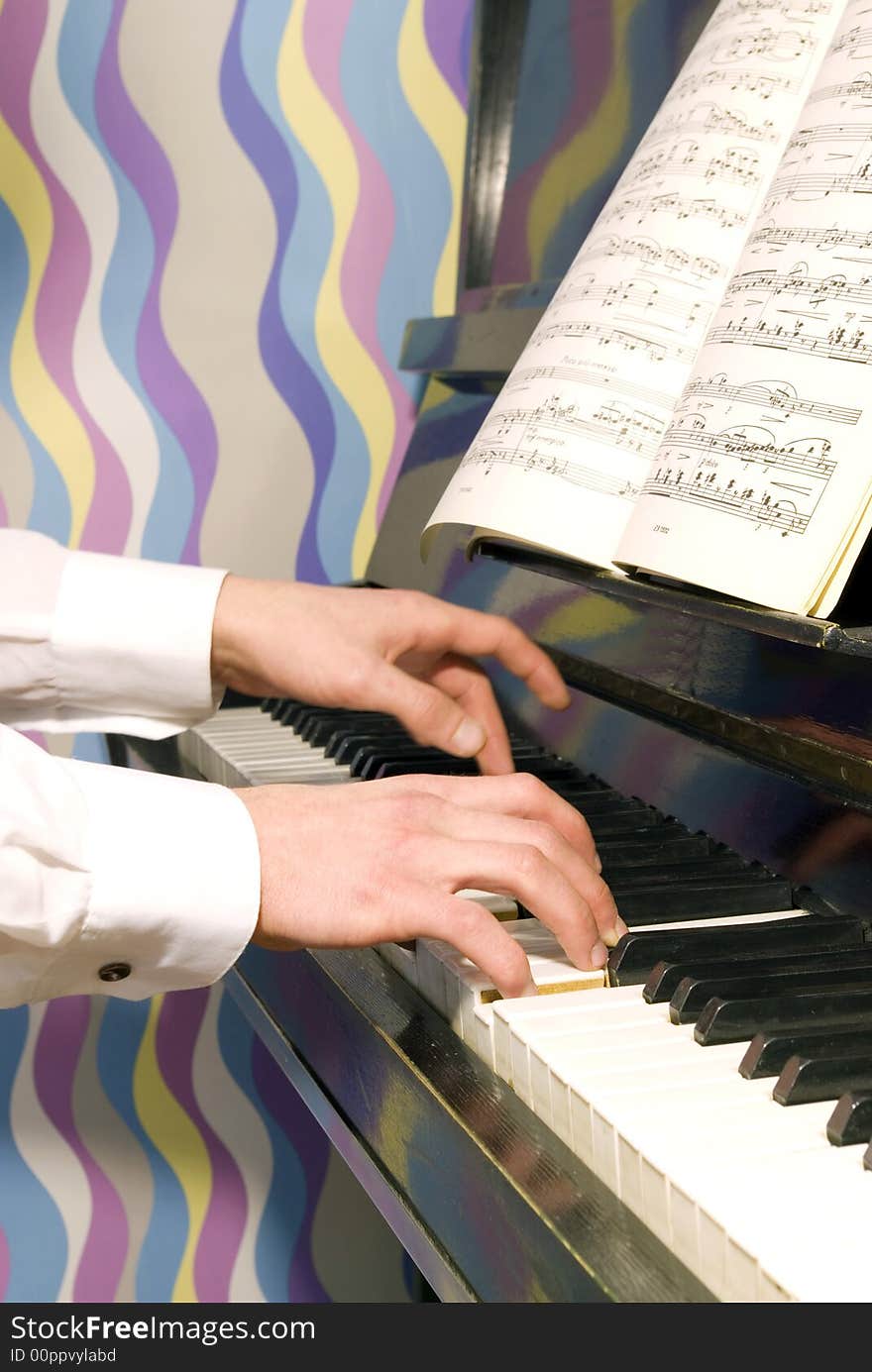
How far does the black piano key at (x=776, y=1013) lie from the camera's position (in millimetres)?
691

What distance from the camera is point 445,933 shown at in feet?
2.49

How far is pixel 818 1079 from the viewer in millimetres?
A: 631

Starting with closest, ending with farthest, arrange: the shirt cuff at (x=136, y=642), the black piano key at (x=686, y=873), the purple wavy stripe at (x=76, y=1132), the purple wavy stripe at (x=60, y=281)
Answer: the black piano key at (x=686, y=873) → the shirt cuff at (x=136, y=642) → the purple wavy stripe at (x=60, y=281) → the purple wavy stripe at (x=76, y=1132)

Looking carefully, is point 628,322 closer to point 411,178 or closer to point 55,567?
point 55,567

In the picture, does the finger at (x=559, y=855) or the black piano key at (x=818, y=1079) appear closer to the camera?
the black piano key at (x=818, y=1079)

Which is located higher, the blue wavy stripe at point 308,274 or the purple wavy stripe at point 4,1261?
the blue wavy stripe at point 308,274

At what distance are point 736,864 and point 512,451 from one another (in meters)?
0.34

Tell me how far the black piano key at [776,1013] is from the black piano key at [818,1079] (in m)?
0.05

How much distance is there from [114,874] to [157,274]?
125 cm

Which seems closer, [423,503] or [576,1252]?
[576,1252]

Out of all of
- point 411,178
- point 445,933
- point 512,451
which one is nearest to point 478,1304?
point 445,933

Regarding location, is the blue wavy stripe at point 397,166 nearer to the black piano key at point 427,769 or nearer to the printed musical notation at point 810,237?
the black piano key at point 427,769

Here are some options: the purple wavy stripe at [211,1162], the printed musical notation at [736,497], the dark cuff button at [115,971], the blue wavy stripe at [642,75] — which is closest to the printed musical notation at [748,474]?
the printed musical notation at [736,497]

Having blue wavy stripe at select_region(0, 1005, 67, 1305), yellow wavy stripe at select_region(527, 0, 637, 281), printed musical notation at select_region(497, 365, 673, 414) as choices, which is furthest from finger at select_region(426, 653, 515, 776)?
blue wavy stripe at select_region(0, 1005, 67, 1305)
